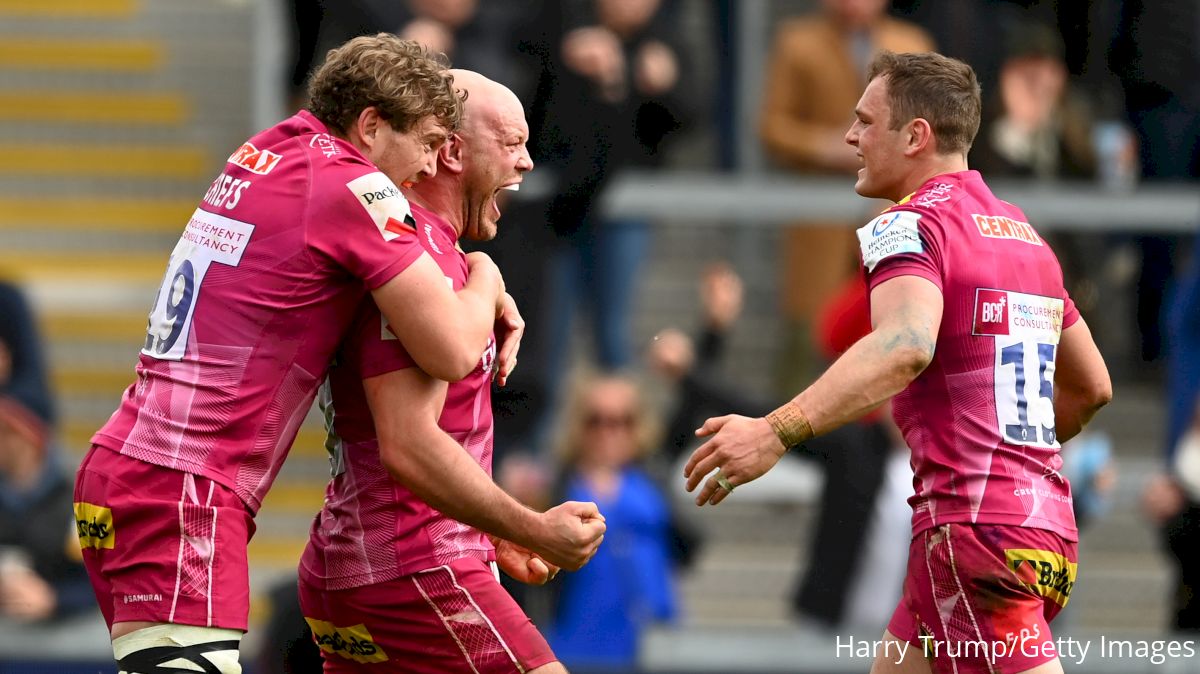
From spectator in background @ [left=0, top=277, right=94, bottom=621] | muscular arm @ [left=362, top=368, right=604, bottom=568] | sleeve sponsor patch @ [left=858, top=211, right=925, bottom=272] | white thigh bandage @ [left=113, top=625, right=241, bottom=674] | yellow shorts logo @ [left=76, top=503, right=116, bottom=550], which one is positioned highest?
sleeve sponsor patch @ [left=858, top=211, right=925, bottom=272]

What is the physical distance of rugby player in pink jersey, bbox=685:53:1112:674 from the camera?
4.74 metres

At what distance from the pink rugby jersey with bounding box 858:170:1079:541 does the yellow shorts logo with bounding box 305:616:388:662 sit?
5.26 ft

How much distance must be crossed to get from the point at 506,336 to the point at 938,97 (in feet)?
4.77

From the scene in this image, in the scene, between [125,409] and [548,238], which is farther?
[548,238]

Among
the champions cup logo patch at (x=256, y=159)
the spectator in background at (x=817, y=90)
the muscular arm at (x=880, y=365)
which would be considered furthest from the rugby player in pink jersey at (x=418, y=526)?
the spectator in background at (x=817, y=90)

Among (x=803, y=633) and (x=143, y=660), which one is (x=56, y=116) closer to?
(x=803, y=633)

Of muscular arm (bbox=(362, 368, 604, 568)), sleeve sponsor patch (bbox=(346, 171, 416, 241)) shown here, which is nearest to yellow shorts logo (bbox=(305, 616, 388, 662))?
muscular arm (bbox=(362, 368, 604, 568))

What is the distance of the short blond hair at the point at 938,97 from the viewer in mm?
5176

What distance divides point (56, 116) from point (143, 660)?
8.41m

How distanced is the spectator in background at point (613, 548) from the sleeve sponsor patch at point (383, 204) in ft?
13.5

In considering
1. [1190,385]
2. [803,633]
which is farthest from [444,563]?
[1190,385]

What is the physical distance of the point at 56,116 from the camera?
12156 millimetres

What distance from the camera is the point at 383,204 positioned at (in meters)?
4.61

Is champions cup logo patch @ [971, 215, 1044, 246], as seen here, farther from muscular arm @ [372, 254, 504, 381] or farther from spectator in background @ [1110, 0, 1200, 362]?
spectator in background @ [1110, 0, 1200, 362]
